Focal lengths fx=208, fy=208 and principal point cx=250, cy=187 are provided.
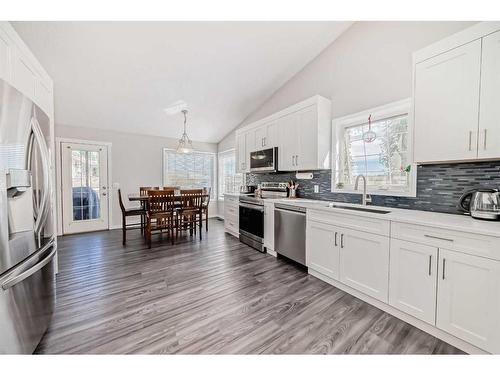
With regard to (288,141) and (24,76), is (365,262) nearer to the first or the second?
(288,141)

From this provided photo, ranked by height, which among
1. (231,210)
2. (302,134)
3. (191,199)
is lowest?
(231,210)

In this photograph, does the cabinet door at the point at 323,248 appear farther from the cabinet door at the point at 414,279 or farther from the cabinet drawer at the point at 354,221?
the cabinet door at the point at 414,279

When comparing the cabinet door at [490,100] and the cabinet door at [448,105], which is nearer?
the cabinet door at [490,100]

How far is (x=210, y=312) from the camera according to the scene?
1.82m

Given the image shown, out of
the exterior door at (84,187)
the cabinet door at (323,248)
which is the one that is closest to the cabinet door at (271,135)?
the cabinet door at (323,248)

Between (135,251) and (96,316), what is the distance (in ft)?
5.38

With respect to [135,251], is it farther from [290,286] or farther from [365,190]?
[365,190]

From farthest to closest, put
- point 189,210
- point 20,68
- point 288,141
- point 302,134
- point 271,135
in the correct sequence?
point 189,210
point 271,135
point 288,141
point 302,134
point 20,68

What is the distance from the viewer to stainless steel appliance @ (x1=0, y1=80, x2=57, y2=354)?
1.08m

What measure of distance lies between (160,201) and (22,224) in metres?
2.47

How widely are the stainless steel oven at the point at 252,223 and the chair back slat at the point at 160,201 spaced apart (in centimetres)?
128

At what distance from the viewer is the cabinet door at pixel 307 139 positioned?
292 cm

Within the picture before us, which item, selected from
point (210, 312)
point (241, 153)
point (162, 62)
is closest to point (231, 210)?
point (241, 153)

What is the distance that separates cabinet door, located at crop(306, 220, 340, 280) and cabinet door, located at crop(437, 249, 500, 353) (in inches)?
34.0
